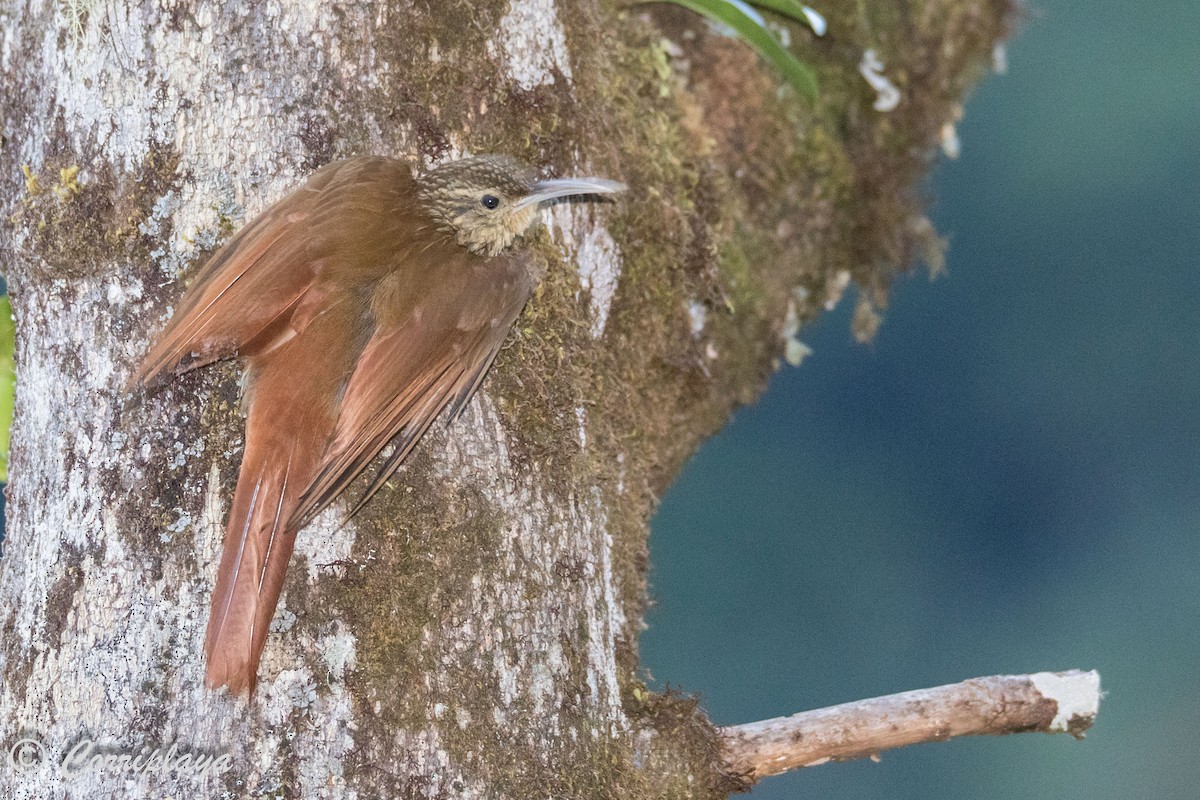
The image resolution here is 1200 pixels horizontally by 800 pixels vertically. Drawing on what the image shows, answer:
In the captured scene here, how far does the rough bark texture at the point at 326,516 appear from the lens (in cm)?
151

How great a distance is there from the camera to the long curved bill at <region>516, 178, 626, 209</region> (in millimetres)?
1872

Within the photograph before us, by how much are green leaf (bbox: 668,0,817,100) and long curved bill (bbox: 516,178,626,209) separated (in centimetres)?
68

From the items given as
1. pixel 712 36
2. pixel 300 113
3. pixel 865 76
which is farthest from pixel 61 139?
pixel 865 76

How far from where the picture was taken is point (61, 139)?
1.74m

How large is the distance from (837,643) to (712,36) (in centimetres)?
336

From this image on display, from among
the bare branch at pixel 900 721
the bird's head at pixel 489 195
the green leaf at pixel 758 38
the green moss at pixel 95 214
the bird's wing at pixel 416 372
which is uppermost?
the green leaf at pixel 758 38

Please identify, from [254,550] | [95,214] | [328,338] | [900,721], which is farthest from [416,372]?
[900,721]

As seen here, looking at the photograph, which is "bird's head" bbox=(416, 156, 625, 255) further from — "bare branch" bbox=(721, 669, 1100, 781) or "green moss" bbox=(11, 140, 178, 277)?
"bare branch" bbox=(721, 669, 1100, 781)

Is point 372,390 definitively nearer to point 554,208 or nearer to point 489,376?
point 489,376

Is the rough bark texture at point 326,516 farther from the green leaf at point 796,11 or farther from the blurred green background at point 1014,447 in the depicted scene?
the blurred green background at point 1014,447

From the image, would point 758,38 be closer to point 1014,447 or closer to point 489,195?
point 489,195

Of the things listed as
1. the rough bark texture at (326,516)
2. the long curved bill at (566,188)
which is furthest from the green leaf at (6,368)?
the long curved bill at (566,188)

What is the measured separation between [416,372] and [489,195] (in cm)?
33

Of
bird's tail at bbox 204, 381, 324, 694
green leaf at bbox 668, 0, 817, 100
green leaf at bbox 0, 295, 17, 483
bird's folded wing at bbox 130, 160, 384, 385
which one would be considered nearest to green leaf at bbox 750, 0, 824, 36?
green leaf at bbox 668, 0, 817, 100
